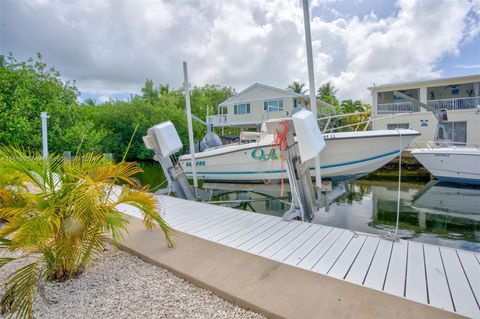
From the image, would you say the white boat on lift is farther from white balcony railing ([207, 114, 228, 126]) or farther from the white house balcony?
white balcony railing ([207, 114, 228, 126])

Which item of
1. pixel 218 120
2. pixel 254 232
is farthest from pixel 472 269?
pixel 218 120

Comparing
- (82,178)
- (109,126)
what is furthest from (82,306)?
(109,126)

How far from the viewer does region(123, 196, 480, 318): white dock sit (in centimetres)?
211

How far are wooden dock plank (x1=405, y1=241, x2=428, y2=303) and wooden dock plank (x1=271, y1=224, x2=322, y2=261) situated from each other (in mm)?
1027

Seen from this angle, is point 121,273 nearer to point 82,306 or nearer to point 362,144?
point 82,306

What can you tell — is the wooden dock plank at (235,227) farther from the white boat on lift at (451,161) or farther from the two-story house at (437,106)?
the two-story house at (437,106)

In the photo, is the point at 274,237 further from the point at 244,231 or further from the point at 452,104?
the point at 452,104

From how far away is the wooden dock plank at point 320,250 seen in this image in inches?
103

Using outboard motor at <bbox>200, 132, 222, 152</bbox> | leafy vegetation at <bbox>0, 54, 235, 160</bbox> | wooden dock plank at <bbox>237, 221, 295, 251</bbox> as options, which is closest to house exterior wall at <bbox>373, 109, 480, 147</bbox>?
outboard motor at <bbox>200, 132, 222, 152</bbox>

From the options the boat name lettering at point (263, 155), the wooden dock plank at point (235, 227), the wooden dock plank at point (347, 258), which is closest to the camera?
the wooden dock plank at point (347, 258)

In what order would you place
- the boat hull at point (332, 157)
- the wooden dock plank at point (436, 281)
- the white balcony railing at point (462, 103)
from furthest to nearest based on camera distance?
the white balcony railing at point (462, 103)
the boat hull at point (332, 157)
the wooden dock plank at point (436, 281)

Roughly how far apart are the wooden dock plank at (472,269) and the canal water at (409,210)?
1.68 meters

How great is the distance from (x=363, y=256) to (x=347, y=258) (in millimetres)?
176

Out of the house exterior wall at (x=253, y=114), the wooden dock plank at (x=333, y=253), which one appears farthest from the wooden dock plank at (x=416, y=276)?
the house exterior wall at (x=253, y=114)
